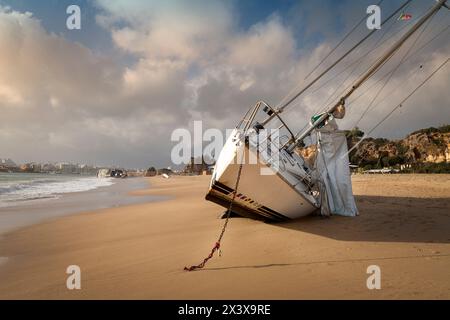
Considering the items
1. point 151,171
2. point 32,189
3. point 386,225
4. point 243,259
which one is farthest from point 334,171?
point 151,171

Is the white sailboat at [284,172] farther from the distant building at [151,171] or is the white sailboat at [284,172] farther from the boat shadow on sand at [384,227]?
the distant building at [151,171]

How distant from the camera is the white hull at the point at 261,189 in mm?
8023

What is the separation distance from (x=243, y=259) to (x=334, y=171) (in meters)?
6.16

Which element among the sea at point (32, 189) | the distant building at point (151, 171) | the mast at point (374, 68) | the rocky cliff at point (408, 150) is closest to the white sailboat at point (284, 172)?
the mast at point (374, 68)

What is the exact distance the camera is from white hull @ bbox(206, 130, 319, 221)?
8.02m

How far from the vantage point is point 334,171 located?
1070cm

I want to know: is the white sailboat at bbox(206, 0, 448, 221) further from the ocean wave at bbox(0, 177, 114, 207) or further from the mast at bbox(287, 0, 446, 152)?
the ocean wave at bbox(0, 177, 114, 207)

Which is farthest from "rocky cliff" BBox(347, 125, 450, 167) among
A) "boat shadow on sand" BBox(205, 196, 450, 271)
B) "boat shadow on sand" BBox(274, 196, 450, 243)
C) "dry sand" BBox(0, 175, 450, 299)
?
"dry sand" BBox(0, 175, 450, 299)

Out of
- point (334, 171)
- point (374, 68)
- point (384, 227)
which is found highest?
point (374, 68)

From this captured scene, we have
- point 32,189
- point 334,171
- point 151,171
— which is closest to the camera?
point 334,171

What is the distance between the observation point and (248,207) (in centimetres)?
904

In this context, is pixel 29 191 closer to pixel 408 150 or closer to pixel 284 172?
pixel 284 172
